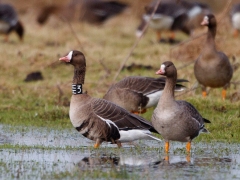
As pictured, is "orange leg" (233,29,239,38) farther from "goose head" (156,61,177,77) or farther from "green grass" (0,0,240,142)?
"goose head" (156,61,177,77)

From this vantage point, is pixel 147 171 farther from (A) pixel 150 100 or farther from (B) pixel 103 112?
(A) pixel 150 100

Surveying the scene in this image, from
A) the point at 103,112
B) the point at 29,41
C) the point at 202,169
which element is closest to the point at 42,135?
the point at 103,112

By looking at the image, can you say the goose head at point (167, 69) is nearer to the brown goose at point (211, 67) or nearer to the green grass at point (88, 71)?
the green grass at point (88, 71)

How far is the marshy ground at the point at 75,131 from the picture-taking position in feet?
24.1

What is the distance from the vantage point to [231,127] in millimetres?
10258

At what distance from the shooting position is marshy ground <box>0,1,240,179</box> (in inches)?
290

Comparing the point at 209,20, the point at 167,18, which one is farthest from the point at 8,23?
the point at 209,20

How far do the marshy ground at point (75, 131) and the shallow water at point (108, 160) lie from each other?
1 cm

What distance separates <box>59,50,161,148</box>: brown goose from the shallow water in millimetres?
190

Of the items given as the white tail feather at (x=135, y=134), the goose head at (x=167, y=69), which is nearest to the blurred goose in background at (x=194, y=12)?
the goose head at (x=167, y=69)

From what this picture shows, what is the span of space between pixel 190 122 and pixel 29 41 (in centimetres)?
1218

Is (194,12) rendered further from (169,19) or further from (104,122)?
(104,122)

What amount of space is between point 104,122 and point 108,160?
1013 mm

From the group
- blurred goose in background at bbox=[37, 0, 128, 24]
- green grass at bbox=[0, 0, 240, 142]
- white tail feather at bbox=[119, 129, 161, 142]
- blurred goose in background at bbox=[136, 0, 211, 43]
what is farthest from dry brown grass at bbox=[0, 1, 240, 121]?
white tail feather at bbox=[119, 129, 161, 142]
